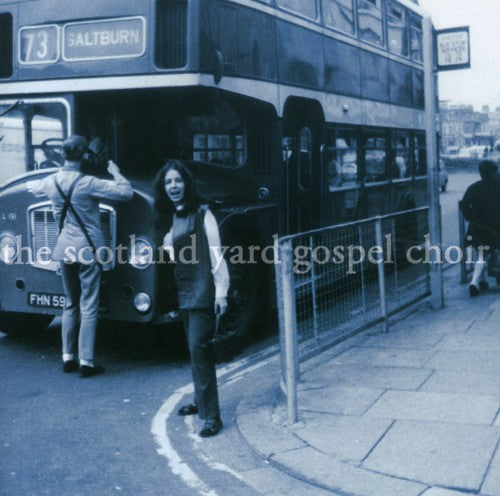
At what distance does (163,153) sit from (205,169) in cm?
41

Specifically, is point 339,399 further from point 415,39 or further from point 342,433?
point 415,39

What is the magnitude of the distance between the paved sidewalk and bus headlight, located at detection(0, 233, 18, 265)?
2.57 meters

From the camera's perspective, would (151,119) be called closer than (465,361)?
No

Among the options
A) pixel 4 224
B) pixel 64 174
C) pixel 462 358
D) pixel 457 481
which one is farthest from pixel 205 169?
pixel 457 481

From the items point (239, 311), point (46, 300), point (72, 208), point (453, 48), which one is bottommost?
point (239, 311)

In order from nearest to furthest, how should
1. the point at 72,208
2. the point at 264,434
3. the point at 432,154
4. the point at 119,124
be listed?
1. the point at 264,434
2. the point at 72,208
3. the point at 119,124
4. the point at 432,154

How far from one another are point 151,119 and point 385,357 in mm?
2895

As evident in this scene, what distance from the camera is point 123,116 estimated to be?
7547 mm

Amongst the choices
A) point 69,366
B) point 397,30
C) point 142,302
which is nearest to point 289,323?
point 142,302

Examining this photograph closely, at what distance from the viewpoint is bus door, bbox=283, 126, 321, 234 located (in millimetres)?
9104

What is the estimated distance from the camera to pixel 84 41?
7367 mm

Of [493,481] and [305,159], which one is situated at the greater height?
[305,159]

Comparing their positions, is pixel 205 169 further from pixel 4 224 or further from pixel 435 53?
pixel 435 53

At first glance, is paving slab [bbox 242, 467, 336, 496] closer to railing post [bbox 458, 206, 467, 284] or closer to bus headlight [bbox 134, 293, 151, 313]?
bus headlight [bbox 134, 293, 151, 313]
